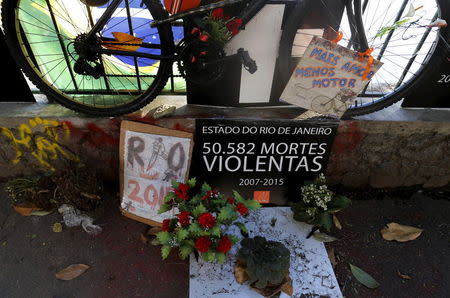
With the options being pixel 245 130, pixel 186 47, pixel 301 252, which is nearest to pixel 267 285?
pixel 301 252

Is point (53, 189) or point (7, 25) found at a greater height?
point (7, 25)

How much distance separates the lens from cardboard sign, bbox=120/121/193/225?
2.59m

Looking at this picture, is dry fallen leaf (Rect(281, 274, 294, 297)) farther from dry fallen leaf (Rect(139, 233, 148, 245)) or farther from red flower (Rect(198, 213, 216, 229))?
dry fallen leaf (Rect(139, 233, 148, 245))

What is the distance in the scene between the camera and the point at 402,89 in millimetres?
2652

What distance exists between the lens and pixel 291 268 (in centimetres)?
248

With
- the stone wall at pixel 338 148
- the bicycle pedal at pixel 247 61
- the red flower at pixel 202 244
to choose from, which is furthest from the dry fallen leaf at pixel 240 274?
the bicycle pedal at pixel 247 61

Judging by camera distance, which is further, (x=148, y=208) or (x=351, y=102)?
(x=148, y=208)

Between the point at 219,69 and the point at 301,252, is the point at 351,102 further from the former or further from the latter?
the point at 301,252

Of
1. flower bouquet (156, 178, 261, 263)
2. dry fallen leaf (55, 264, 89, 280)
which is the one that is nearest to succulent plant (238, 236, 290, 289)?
flower bouquet (156, 178, 261, 263)

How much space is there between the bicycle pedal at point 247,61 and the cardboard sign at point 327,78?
0.32 meters

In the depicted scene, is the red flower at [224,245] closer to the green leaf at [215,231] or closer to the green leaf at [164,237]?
the green leaf at [215,231]

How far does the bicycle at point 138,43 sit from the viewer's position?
2264 mm

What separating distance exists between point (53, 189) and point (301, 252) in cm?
207

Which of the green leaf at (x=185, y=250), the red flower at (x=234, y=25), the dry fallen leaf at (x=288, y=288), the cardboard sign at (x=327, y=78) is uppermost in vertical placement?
the red flower at (x=234, y=25)
